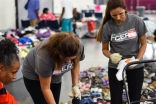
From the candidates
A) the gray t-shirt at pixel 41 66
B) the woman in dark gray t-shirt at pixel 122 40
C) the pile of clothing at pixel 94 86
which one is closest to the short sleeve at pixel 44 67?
the gray t-shirt at pixel 41 66

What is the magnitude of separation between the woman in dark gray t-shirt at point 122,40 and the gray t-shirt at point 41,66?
0.41 m

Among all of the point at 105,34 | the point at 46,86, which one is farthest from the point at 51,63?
the point at 105,34

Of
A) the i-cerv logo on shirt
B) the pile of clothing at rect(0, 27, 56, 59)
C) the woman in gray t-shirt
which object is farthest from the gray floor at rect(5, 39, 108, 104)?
the i-cerv logo on shirt

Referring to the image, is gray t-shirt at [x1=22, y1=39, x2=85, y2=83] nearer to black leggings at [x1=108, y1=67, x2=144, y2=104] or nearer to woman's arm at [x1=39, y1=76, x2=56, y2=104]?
woman's arm at [x1=39, y1=76, x2=56, y2=104]

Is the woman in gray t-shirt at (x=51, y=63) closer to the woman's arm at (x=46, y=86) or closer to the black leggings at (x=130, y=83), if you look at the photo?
the woman's arm at (x=46, y=86)

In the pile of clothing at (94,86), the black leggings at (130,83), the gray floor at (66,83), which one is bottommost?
the gray floor at (66,83)

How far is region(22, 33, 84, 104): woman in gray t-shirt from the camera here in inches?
65.1

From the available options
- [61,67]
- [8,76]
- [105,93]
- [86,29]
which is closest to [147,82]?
[105,93]

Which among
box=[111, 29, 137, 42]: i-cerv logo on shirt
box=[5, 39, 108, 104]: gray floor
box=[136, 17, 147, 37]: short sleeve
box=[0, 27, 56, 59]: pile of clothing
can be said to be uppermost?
box=[136, 17, 147, 37]: short sleeve

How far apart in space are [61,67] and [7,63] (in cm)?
54

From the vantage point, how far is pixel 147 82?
168 inches

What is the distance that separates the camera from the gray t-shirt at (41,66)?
1.79 metres

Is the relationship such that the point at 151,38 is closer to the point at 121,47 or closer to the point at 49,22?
the point at 121,47

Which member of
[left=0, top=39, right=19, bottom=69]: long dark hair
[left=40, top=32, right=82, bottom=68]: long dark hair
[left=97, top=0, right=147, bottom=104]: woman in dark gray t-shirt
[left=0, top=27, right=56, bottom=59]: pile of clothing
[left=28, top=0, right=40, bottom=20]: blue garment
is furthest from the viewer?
[left=28, top=0, right=40, bottom=20]: blue garment
